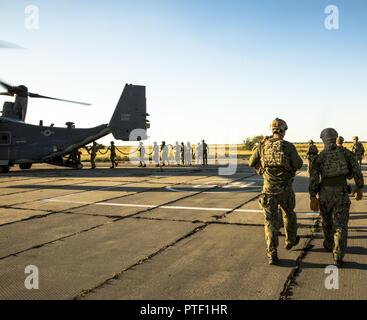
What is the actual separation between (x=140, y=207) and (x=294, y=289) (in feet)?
19.0

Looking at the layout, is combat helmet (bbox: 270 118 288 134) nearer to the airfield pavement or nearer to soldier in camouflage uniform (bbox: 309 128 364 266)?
soldier in camouflage uniform (bbox: 309 128 364 266)

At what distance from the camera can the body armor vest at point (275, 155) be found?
5.16m

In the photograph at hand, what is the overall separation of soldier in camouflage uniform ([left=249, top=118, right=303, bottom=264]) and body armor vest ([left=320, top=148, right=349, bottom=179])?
1.10ft

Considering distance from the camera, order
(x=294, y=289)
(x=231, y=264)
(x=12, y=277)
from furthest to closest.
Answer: (x=231, y=264) < (x=12, y=277) < (x=294, y=289)

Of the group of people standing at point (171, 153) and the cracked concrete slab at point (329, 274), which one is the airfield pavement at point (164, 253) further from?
the group of people standing at point (171, 153)

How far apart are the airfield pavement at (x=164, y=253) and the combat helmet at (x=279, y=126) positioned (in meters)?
1.78

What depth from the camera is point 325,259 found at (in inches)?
197

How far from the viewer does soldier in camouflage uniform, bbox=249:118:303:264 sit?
511cm

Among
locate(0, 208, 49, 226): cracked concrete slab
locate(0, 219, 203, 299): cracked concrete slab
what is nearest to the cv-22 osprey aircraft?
locate(0, 208, 49, 226): cracked concrete slab

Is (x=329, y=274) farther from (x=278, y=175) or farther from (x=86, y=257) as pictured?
(x=86, y=257)

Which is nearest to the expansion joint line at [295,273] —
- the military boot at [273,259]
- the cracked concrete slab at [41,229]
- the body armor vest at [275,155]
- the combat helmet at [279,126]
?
the military boot at [273,259]

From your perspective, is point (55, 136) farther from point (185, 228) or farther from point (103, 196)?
point (185, 228)

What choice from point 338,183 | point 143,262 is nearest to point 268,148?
point 338,183

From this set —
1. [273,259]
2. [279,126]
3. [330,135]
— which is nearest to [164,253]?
[273,259]
